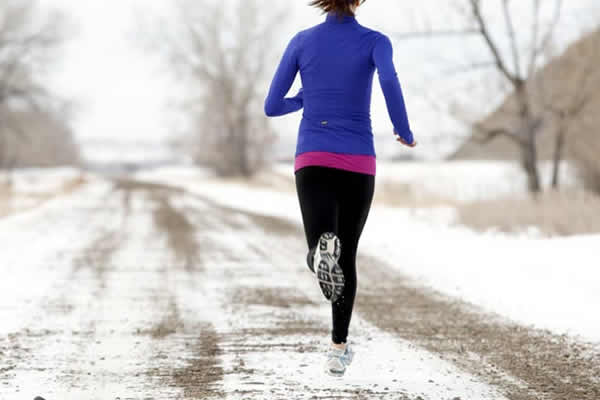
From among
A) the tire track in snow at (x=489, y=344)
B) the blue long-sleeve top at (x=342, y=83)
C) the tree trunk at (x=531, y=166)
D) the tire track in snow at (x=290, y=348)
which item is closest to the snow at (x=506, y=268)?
the tire track in snow at (x=489, y=344)

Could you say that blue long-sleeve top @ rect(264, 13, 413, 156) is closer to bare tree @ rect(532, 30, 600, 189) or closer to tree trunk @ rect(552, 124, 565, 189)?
bare tree @ rect(532, 30, 600, 189)

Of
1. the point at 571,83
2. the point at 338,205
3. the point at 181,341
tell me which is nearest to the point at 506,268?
the point at 181,341

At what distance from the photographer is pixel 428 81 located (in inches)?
626

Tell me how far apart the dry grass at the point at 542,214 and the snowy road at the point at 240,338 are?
362 cm

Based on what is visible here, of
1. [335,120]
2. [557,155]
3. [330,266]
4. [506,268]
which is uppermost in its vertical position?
[335,120]

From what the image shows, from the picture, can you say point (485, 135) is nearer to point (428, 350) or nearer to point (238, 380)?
point (428, 350)

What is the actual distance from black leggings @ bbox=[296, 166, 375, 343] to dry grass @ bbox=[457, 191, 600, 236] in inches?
322

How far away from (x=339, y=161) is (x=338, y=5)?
0.86 m

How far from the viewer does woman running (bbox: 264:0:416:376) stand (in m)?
3.91

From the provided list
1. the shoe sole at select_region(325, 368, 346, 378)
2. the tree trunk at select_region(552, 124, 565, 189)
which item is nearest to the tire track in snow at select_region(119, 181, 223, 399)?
the shoe sole at select_region(325, 368, 346, 378)

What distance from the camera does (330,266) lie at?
150 inches

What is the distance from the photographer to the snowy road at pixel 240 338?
4.10 metres

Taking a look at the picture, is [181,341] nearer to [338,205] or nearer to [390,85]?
[338,205]

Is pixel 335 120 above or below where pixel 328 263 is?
above
